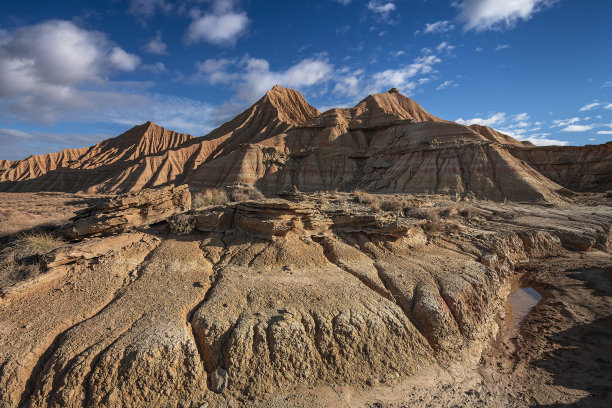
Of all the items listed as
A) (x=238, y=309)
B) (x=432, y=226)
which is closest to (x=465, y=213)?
(x=432, y=226)

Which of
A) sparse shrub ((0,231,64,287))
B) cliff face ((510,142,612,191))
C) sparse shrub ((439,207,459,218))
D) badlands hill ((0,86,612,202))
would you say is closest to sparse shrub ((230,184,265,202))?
sparse shrub ((0,231,64,287))

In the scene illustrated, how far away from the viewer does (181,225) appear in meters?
7.70

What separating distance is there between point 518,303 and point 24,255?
14.5m

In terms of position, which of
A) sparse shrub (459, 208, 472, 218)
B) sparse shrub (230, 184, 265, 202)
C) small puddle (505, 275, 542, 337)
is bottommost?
small puddle (505, 275, 542, 337)

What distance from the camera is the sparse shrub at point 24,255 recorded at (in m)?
5.54

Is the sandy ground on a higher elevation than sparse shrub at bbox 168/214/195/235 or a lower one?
lower

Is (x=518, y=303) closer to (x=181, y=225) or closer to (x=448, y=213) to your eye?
(x=448, y=213)

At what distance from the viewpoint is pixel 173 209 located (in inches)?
347

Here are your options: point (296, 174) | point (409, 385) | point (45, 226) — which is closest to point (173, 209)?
point (45, 226)

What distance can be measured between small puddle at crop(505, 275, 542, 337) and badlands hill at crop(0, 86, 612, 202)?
51.7 feet

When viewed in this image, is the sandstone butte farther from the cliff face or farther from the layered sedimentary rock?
the cliff face

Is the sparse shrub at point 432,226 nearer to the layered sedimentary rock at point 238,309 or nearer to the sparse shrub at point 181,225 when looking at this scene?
the layered sedimentary rock at point 238,309

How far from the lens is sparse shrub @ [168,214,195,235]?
302 inches

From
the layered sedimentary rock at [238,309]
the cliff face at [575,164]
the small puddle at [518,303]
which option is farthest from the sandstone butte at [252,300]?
the cliff face at [575,164]
